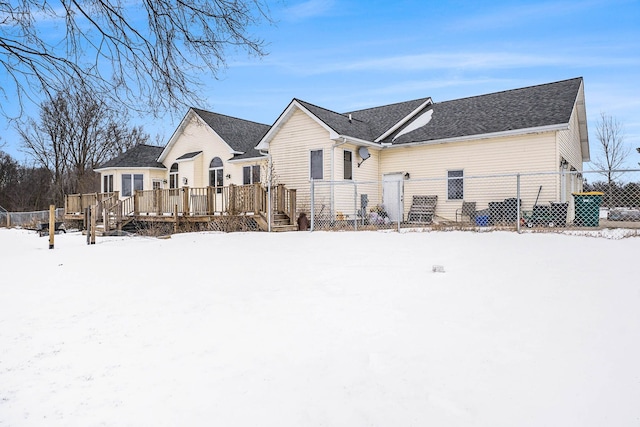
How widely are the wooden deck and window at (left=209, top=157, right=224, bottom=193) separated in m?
4.01

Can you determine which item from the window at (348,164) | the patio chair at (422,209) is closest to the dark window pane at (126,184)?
the window at (348,164)

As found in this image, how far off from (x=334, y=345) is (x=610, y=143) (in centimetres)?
2994

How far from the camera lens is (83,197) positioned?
20.5 metres

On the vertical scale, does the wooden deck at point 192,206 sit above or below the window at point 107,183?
below

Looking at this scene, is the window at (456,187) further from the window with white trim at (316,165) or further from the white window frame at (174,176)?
the white window frame at (174,176)

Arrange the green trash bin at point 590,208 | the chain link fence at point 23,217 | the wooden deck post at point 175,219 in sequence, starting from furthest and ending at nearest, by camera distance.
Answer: the chain link fence at point 23,217
the wooden deck post at point 175,219
the green trash bin at point 590,208

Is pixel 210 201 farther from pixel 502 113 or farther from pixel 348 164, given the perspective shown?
pixel 502 113

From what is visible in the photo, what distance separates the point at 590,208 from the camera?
1166 cm

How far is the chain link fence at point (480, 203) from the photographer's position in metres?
11.9

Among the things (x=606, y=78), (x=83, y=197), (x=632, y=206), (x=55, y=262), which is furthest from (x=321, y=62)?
(x=83, y=197)

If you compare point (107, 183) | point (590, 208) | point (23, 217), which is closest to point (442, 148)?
point (590, 208)

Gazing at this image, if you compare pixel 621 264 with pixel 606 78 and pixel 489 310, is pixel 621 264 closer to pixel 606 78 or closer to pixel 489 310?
pixel 489 310

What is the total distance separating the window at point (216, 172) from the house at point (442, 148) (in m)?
3.99

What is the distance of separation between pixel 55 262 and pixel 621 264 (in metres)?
10.6
